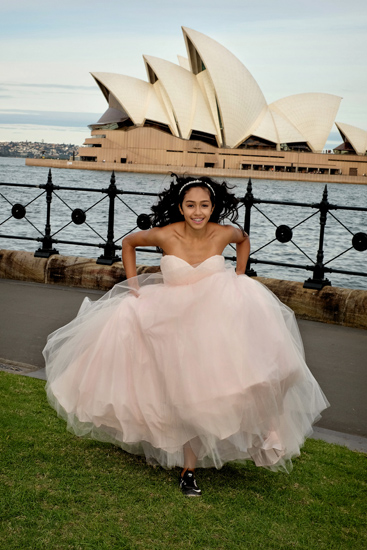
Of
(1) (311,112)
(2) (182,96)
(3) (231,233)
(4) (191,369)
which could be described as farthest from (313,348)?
(1) (311,112)

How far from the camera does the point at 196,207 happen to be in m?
2.63

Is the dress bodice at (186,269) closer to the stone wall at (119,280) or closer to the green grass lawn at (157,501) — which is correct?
the green grass lawn at (157,501)

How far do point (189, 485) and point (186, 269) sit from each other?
806mm

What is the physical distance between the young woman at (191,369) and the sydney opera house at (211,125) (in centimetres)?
4619

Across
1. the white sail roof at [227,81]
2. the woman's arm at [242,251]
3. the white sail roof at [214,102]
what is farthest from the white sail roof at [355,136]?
the woman's arm at [242,251]

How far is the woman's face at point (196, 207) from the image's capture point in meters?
2.62

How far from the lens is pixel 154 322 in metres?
2.39

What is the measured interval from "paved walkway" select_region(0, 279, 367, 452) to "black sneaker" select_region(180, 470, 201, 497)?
87 centimetres

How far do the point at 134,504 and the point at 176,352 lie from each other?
1.80 feet

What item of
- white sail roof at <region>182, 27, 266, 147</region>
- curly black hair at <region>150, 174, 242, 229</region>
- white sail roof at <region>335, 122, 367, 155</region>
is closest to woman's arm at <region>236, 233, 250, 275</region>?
curly black hair at <region>150, 174, 242, 229</region>

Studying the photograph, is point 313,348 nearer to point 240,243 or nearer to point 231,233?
point 240,243

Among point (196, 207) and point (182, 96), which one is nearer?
point (196, 207)

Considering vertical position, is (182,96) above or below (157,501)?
above

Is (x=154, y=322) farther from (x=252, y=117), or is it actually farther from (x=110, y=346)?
(x=252, y=117)
